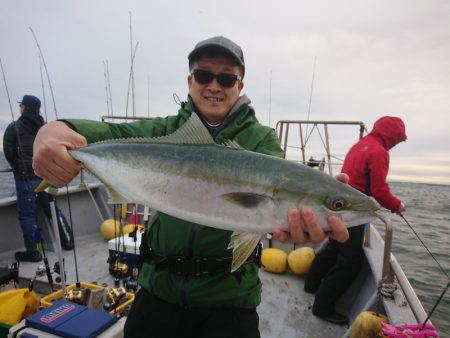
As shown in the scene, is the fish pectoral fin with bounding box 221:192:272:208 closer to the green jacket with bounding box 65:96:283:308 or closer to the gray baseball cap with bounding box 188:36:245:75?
the green jacket with bounding box 65:96:283:308

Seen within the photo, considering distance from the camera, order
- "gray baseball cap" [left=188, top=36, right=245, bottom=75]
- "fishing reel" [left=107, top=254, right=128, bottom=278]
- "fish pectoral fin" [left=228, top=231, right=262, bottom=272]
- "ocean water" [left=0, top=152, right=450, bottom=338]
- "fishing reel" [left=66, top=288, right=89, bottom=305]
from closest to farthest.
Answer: "fish pectoral fin" [left=228, top=231, right=262, bottom=272] → "gray baseball cap" [left=188, top=36, right=245, bottom=75] → "fishing reel" [left=66, top=288, right=89, bottom=305] → "fishing reel" [left=107, top=254, right=128, bottom=278] → "ocean water" [left=0, top=152, right=450, bottom=338]

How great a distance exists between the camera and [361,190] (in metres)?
5.37

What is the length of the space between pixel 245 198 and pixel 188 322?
3.81 feet

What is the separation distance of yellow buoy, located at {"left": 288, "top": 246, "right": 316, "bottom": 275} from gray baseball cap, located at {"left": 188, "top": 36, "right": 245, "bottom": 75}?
15.7 feet

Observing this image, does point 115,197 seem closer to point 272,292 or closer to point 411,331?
point 411,331

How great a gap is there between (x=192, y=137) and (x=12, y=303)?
3450 millimetres

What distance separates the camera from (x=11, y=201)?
7215 mm

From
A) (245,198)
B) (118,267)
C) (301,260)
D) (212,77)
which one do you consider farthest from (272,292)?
(212,77)

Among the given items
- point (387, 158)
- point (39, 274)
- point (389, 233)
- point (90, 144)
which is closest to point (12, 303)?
point (39, 274)

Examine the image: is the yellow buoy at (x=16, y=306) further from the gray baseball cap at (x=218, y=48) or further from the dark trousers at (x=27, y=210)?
the gray baseball cap at (x=218, y=48)

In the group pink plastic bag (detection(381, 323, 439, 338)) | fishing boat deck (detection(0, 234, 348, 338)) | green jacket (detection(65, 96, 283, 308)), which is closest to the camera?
green jacket (detection(65, 96, 283, 308))

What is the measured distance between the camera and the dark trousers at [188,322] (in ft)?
7.88

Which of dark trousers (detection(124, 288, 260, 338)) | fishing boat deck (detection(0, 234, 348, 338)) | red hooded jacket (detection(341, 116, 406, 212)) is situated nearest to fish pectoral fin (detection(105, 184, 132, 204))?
dark trousers (detection(124, 288, 260, 338))

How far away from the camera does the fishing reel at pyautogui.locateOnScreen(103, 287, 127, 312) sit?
162 inches
